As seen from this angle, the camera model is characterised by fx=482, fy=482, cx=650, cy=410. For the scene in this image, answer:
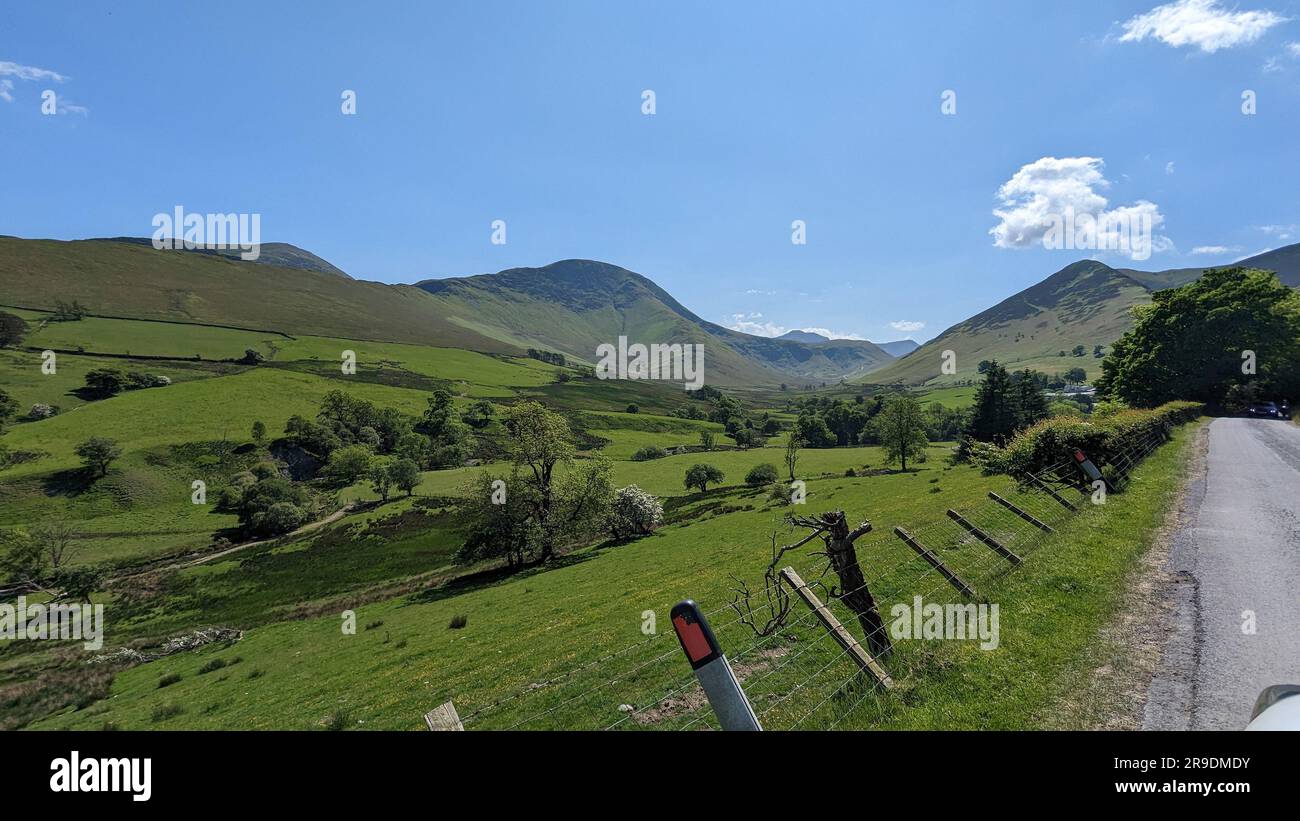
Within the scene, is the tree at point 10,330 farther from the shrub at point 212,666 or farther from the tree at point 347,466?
the shrub at point 212,666

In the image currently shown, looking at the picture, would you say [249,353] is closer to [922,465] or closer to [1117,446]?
[922,465]

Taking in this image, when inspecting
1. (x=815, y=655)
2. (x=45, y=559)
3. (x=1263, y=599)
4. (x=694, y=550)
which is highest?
(x=1263, y=599)

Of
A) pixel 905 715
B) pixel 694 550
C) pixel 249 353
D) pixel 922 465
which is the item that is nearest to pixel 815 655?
pixel 905 715

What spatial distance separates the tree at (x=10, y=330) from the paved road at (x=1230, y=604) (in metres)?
228

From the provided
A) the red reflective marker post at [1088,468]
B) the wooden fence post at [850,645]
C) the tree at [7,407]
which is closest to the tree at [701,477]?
the red reflective marker post at [1088,468]

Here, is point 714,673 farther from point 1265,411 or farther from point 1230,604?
point 1265,411

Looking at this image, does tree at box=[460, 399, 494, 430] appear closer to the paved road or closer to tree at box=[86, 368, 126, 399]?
tree at box=[86, 368, 126, 399]

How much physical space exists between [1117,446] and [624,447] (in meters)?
113

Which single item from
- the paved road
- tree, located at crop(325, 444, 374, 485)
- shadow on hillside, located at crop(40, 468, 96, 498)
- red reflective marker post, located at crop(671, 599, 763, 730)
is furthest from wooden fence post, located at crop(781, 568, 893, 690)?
shadow on hillside, located at crop(40, 468, 96, 498)

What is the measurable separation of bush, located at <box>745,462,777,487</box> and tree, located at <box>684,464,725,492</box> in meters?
5.71

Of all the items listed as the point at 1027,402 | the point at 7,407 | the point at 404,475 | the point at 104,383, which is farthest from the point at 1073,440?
the point at 104,383

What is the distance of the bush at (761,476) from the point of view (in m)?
83.3
